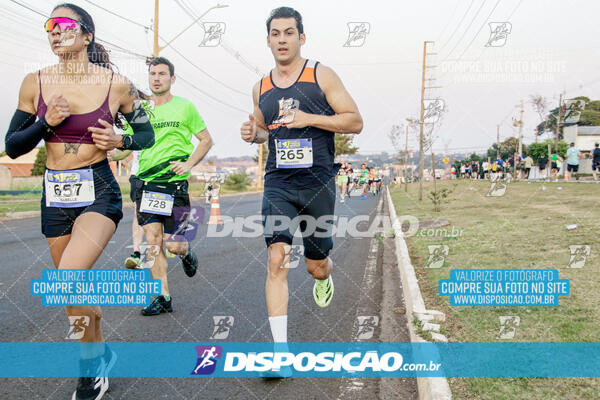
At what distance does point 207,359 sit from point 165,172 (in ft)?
6.54

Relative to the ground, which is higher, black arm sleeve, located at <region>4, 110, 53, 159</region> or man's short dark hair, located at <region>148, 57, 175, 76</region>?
man's short dark hair, located at <region>148, 57, 175, 76</region>

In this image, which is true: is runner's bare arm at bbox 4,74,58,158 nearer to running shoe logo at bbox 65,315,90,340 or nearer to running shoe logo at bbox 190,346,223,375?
running shoe logo at bbox 65,315,90,340

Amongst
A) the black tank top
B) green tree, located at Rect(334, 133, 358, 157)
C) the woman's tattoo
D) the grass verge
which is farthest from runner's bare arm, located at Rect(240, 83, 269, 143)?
green tree, located at Rect(334, 133, 358, 157)

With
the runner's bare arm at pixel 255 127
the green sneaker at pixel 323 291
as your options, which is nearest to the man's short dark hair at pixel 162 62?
the runner's bare arm at pixel 255 127

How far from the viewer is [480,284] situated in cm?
495

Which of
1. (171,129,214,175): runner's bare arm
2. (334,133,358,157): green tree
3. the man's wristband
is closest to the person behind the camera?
the man's wristband

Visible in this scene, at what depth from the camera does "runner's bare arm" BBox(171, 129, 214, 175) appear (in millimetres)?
4547

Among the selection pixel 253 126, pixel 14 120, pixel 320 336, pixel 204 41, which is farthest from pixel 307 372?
pixel 204 41

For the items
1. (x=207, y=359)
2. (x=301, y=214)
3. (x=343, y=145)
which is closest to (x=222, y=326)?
(x=207, y=359)

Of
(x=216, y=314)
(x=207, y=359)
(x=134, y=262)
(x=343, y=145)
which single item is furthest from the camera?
(x=343, y=145)

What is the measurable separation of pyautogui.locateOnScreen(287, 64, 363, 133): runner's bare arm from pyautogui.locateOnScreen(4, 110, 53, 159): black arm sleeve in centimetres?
169

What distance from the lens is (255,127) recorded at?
344 cm

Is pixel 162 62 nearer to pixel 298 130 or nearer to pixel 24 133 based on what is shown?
pixel 298 130

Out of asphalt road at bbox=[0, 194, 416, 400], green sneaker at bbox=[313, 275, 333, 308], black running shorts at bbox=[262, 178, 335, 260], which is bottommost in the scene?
asphalt road at bbox=[0, 194, 416, 400]
